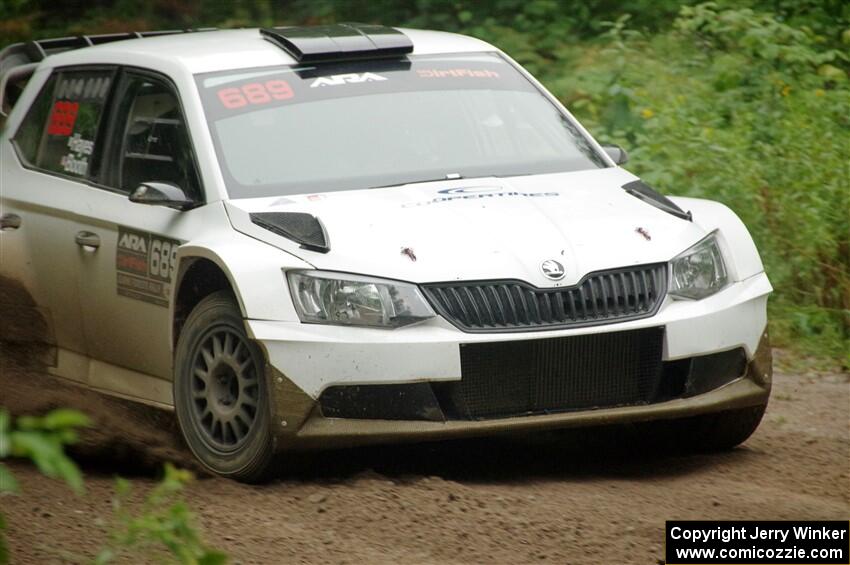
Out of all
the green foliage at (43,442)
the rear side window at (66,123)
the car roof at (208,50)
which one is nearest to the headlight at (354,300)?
the car roof at (208,50)

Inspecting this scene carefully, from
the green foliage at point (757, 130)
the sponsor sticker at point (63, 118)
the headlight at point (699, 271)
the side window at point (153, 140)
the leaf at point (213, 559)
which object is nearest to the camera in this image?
the leaf at point (213, 559)

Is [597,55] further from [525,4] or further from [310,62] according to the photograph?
[310,62]

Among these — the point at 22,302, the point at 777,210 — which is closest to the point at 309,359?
the point at 22,302

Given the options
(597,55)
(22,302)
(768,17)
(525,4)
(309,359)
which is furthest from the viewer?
(525,4)

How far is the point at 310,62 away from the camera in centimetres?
691

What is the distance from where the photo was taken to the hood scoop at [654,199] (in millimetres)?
6148

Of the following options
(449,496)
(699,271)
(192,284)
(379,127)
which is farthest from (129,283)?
(699,271)

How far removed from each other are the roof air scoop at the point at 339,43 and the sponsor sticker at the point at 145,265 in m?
1.11

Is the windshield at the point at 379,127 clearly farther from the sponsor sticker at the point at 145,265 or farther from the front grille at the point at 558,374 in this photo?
the front grille at the point at 558,374

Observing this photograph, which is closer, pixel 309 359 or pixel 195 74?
pixel 309 359

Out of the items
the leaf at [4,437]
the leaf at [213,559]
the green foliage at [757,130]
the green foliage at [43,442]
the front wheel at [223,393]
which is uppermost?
the leaf at [4,437]

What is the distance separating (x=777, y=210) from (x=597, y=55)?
4.72 metres

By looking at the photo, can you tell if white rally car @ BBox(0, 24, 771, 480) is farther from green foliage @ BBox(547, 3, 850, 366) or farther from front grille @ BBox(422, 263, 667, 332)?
green foliage @ BBox(547, 3, 850, 366)

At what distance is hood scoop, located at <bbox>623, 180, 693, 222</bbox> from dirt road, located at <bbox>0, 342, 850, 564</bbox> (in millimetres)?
1000
